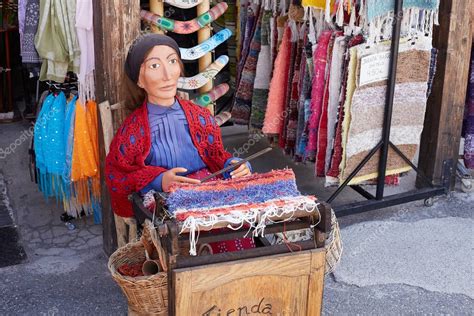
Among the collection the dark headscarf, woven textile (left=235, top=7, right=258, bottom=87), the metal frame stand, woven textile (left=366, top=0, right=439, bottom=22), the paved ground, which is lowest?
the paved ground

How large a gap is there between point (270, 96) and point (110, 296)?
1888 millimetres

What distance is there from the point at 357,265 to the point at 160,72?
1806 millimetres

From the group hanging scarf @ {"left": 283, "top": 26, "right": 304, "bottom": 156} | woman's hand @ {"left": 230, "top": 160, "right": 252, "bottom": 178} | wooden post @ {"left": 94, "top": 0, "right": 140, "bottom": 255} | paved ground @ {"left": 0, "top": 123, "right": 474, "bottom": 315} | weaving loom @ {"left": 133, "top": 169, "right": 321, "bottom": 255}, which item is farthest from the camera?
hanging scarf @ {"left": 283, "top": 26, "right": 304, "bottom": 156}

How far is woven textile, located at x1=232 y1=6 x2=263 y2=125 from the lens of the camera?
4.90 meters

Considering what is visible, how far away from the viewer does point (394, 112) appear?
13.8 feet

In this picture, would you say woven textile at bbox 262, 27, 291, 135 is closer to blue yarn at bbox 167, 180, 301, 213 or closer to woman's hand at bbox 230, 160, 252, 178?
woman's hand at bbox 230, 160, 252, 178

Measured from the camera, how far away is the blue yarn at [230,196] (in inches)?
92.4

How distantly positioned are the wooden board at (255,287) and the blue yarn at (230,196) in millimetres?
227

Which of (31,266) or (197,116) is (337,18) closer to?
(197,116)

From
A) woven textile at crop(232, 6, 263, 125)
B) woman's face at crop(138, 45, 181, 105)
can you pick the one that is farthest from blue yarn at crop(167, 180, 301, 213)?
woven textile at crop(232, 6, 263, 125)

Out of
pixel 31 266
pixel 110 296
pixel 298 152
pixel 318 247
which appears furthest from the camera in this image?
pixel 298 152

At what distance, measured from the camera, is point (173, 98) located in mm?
2941

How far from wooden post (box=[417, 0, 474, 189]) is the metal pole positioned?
0.64m

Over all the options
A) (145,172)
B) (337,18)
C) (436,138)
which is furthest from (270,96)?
(145,172)
